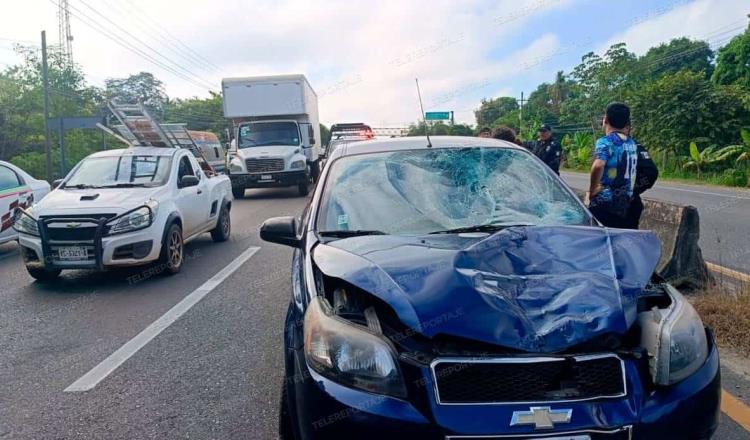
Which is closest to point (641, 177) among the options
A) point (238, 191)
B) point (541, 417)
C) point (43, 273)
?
point (541, 417)

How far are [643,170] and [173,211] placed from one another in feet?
17.7

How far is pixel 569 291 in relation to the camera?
2396 mm

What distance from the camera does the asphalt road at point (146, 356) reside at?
335cm

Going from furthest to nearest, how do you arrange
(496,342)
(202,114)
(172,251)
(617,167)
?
(202,114) < (172,251) < (617,167) < (496,342)

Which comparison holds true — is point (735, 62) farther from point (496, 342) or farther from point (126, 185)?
point (496, 342)

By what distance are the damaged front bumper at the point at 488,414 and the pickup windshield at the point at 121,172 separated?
6.13 meters

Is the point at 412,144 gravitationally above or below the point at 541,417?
above

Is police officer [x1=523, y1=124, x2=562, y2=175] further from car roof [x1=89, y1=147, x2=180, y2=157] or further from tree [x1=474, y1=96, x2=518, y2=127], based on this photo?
tree [x1=474, y1=96, x2=518, y2=127]

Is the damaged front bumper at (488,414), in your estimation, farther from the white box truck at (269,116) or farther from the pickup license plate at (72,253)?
the white box truck at (269,116)

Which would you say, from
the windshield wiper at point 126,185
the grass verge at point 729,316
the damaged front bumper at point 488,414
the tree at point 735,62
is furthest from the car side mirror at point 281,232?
the tree at point 735,62

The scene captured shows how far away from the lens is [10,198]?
8.73 metres

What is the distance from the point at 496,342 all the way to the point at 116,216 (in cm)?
553

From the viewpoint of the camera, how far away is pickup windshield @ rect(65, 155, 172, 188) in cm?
746

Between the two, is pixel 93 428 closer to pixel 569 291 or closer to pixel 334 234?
pixel 334 234
